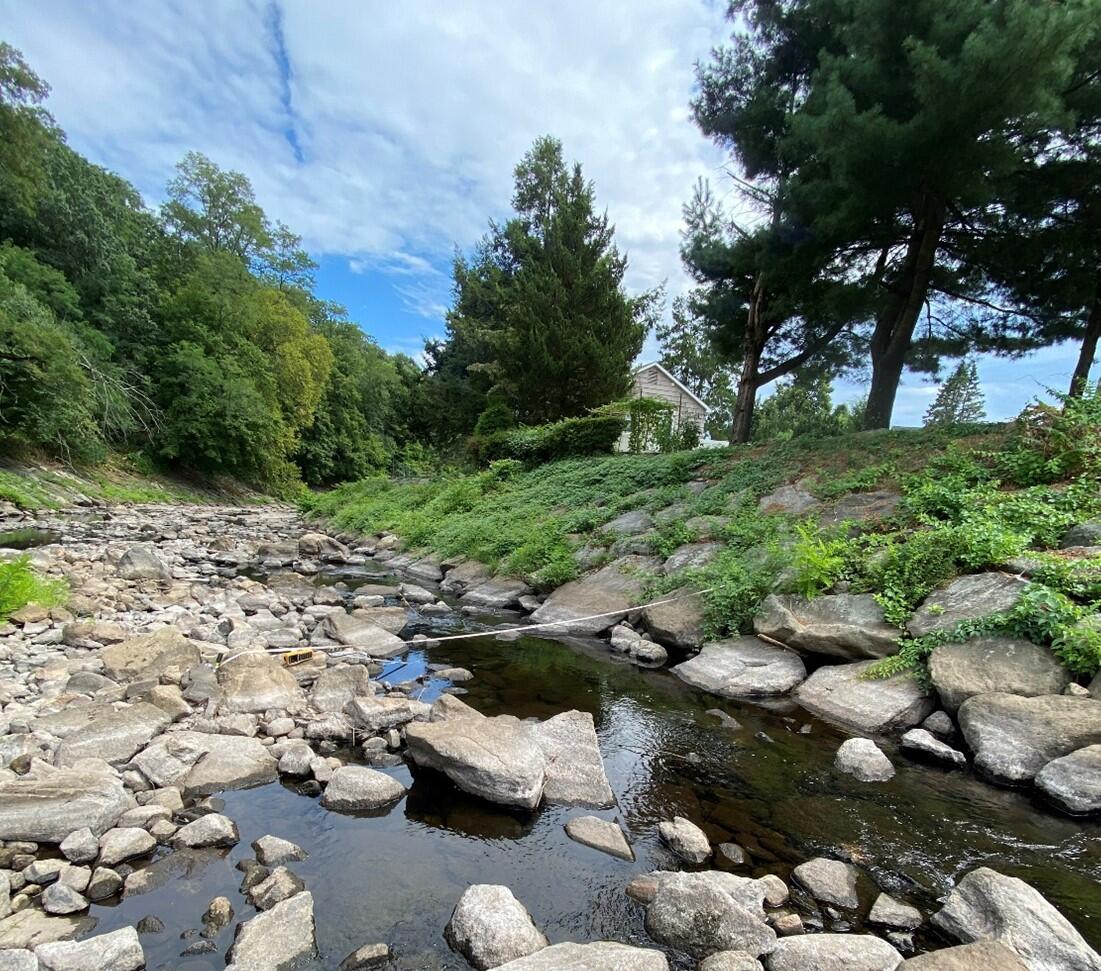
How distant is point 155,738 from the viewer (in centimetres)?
384

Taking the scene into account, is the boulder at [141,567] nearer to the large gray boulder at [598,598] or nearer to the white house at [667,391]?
the large gray boulder at [598,598]

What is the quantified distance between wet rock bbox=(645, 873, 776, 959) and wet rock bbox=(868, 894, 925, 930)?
619 mm

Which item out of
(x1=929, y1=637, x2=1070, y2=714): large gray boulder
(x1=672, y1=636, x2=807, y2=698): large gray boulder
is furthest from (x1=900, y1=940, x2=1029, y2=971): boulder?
(x1=672, y1=636, x2=807, y2=698): large gray boulder

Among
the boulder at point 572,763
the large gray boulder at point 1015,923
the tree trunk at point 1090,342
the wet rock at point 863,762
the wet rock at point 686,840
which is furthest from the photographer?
the tree trunk at point 1090,342

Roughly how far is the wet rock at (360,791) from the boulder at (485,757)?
0.97ft

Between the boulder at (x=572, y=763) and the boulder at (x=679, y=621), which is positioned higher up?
the boulder at (x=679, y=621)

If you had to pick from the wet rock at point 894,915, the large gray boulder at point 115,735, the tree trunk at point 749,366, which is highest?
the tree trunk at point 749,366

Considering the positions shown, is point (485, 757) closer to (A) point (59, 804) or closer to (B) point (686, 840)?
(B) point (686, 840)

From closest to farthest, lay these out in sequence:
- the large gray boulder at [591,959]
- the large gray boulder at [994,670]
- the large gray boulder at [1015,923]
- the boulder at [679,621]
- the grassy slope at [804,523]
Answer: the large gray boulder at [591,959] → the large gray boulder at [1015,923] → the large gray boulder at [994,670] → the grassy slope at [804,523] → the boulder at [679,621]

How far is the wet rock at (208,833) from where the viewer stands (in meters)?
2.96

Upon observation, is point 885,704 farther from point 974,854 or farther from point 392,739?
point 392,739

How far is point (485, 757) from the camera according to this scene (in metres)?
3.66

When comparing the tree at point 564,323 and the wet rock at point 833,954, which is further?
the tree at point 564,323

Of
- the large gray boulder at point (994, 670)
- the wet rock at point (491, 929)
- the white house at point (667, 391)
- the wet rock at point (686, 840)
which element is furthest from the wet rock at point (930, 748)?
the white house at point (667, 391)
